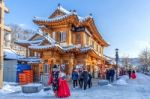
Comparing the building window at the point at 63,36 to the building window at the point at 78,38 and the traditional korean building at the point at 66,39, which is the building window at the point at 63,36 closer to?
the traditional korean building at the point at 66,39

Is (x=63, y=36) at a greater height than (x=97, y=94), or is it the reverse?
(x=63, y=36)

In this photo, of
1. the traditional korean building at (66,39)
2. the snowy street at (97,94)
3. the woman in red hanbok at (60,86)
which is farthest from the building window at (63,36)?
the woman in red hanbok at (60,86)

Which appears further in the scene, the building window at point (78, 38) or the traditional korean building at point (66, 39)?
the building window at point (78, 38)

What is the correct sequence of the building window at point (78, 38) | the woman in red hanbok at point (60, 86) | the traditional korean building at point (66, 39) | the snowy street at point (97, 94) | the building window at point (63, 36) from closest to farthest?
the snowy street at point (97, 94)
the woman in red hanbok at point (60, 86)
the traditional korean building at point (66, 39)
the building window at point (63, 36)
the building window at point (78, 38)

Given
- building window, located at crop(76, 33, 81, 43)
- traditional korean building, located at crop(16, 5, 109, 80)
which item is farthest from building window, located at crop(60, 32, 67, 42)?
building window, located at crop(76, 33, 81, 43)

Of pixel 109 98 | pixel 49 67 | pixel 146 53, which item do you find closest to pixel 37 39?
pixel 49 67

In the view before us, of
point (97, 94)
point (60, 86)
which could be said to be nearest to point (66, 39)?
point (97, 94)

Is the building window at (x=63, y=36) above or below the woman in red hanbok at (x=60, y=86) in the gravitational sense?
above

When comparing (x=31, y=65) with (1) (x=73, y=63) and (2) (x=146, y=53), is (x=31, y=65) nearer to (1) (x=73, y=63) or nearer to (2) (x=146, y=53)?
(1) (x=73, y=63)

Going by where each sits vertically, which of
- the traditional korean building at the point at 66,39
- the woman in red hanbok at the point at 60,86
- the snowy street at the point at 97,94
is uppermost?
the traditional korean building at the point at 66,39

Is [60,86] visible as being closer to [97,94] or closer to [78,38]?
[97,94]

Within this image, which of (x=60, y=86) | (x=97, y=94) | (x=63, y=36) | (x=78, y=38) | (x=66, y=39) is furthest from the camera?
(x=78, y=38)

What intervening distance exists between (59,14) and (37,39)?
5.26 metres

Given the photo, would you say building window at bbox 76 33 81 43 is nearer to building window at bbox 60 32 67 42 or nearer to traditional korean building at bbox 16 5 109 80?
traditional korean building at bbox 16 5 109 80
